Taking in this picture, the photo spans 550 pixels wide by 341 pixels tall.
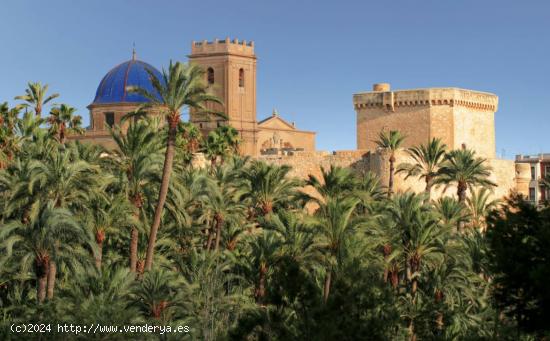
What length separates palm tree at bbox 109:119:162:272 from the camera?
29.7 m

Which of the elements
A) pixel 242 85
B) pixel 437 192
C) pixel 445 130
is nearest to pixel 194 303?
pixel 437 192

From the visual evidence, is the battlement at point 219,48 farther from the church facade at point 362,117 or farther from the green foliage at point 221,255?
the green foliage at point 221,255

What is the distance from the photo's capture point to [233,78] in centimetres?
7219

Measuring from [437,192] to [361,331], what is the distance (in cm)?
2628

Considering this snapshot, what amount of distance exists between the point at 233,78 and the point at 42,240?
46935 mm

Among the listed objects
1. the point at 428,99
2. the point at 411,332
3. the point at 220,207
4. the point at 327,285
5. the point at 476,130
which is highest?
the point at 428,99

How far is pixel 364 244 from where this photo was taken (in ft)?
93.5

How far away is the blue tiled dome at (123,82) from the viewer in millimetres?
71812

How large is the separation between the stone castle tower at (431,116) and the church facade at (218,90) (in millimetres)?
15046

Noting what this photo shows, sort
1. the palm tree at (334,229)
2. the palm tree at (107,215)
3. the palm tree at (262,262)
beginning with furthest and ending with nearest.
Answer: the palm tree at (262,262), the palm tree at (107,215), the palm tree at (334,229)

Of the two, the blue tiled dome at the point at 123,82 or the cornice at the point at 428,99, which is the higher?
the blue tiled dome at the point at 123,82

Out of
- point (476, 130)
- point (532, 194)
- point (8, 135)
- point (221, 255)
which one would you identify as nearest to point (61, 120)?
point (8, 135)

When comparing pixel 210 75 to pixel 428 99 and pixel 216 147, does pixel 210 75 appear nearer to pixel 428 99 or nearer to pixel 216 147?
pixel 428 99

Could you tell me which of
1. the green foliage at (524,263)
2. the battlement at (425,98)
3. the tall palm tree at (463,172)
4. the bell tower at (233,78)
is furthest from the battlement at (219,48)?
the green foliage at (524,263)
